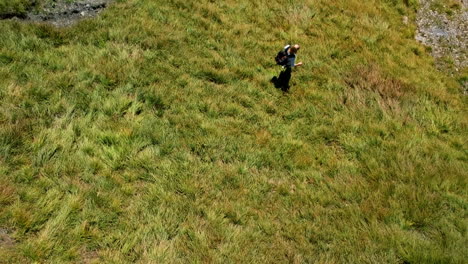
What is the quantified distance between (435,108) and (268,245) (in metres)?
7.16

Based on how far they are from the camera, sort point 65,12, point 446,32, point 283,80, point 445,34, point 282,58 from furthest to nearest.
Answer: point 446,32, point 445,34, point 283,80, point 65,12, point 282,58

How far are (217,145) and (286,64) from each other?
3.43 m

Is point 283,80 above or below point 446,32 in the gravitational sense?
below

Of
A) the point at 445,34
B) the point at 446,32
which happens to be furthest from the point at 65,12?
the point at 446,32

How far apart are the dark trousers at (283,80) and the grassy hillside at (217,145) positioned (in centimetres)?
38

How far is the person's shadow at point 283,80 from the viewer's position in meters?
10.8

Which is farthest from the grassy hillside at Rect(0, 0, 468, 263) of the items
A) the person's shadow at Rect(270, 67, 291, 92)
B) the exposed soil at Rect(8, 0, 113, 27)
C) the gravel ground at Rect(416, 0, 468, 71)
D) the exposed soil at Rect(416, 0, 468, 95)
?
the gravel ground at Rect(416, 0, 468, 71)

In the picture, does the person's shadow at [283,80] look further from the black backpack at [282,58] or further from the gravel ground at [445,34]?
the gravel ground at [445,34]

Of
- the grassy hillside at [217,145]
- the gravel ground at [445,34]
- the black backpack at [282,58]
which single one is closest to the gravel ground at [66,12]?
the grassy hillside at [217,145]

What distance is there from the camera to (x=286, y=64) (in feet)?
34.9

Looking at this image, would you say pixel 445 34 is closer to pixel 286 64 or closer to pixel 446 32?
pixel 446 32

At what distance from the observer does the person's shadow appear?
1080 centimetres

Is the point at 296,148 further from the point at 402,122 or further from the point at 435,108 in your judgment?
the point at 435,108

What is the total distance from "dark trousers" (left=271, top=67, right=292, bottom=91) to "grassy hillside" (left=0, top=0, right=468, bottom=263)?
0.38 metres
